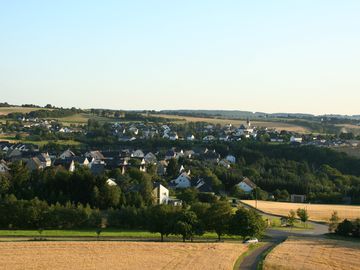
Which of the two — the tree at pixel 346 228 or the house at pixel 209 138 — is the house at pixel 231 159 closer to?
the house at pixel 209 138

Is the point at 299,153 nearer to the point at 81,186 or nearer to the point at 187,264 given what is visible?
the point at 81,186

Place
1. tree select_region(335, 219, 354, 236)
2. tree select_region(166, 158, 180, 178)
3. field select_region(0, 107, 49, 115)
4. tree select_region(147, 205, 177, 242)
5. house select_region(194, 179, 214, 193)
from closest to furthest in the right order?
tree select_region(147, 205, 177, 242) < tree select_region(335, 219, 354, 236) < house select_region(194, 179, 214, 193) < tree select_region(166, 158, 180, 178) < field select_region(0, 107, 49, 115)

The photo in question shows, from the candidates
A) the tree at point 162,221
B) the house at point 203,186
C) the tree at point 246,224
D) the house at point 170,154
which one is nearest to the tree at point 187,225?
the tree at point 162,221

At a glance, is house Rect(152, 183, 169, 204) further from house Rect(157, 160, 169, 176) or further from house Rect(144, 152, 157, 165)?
house Rect(144, 152, 157, 165)

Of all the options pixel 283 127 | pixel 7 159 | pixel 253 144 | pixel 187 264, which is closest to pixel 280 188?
pixel 253 144

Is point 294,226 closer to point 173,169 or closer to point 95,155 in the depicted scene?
point 173,169

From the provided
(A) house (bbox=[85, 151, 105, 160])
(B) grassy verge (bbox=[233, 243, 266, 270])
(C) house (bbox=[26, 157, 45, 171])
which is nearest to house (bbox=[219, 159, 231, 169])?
(A) house (bbox=[85, 151, 105, 160])
